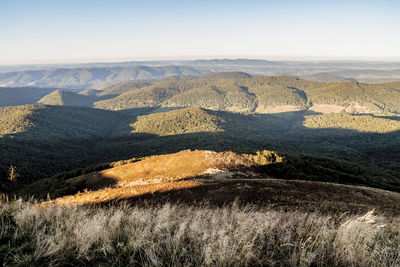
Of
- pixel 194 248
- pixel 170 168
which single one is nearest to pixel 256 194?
pixel 194 248

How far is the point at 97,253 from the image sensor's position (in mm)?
4754

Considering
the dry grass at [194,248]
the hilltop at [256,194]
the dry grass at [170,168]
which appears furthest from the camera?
the dry grass at [170,168]

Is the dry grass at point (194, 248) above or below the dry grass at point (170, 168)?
above

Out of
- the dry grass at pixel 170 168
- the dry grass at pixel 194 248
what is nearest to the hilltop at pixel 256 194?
the dry grass at pixel 170 168

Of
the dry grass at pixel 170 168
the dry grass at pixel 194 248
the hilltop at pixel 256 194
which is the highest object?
the dry grass at pixel 194 248

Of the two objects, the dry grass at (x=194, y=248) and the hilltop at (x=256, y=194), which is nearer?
the dry grass at (x=194, y=248)

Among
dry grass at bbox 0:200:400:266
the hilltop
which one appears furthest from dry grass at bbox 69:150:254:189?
dry grass at bbox 0:200:400:266

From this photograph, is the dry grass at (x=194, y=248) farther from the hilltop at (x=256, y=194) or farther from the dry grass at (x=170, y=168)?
the dry grass at (x=170, y=168)

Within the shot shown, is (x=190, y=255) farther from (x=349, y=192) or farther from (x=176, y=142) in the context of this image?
(x=176, y=142)

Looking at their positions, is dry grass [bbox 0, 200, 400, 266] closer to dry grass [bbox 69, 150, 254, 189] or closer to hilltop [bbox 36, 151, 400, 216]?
hilltop [bbox 36, 151, 400, 216]

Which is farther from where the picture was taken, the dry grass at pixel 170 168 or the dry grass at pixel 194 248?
the dry grass at pixel 170 168

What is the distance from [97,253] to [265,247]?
390cm

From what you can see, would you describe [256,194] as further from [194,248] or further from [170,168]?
[170,168]

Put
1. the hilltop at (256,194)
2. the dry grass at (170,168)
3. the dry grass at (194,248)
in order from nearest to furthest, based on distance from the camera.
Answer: the dry grass at (194,248), the hilltop at (256,194), the dry grass at (170,168)
